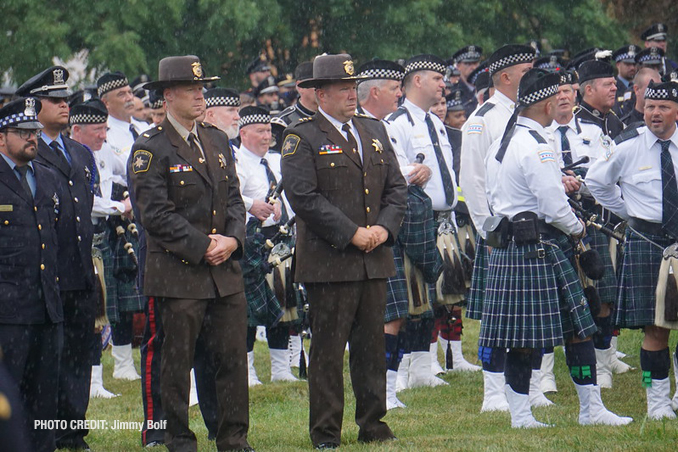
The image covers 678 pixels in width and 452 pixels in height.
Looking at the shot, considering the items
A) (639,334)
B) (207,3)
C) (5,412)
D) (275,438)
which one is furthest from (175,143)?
(207,3)

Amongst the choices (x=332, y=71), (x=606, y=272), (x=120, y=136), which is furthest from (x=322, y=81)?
(x=120, y=136)

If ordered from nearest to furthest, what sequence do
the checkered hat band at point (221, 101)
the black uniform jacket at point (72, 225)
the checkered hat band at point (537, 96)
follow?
the black uniform jacket at point (72, 225), the checkered hat band at point (537, 96), the checkered hat band at point (221, 101)

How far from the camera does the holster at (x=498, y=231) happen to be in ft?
21.4

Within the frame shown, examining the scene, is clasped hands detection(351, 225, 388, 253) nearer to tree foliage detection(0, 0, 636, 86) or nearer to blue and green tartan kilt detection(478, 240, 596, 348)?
blue and green tartan kilt detection(478, 240, 596, 348)

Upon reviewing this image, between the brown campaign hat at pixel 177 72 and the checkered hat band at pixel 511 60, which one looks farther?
the checkered hat band at pixel 511 60

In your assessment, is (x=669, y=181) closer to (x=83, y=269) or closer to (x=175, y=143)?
(x=175, y=143)

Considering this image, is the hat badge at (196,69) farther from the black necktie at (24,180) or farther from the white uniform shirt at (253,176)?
the white uniform shirt at (253,176)

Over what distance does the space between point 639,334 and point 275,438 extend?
5.07 meters

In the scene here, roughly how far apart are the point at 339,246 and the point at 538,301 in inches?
51.4

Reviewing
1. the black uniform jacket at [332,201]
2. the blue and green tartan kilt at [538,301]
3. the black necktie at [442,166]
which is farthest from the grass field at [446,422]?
the black necktie at [442,166]

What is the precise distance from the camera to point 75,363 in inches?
251

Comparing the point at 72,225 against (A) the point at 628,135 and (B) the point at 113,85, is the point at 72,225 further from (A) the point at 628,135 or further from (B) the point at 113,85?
(B) the point at 113,85

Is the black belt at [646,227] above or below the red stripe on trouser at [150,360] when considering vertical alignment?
above

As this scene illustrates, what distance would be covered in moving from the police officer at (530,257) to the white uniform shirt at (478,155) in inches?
32.7
